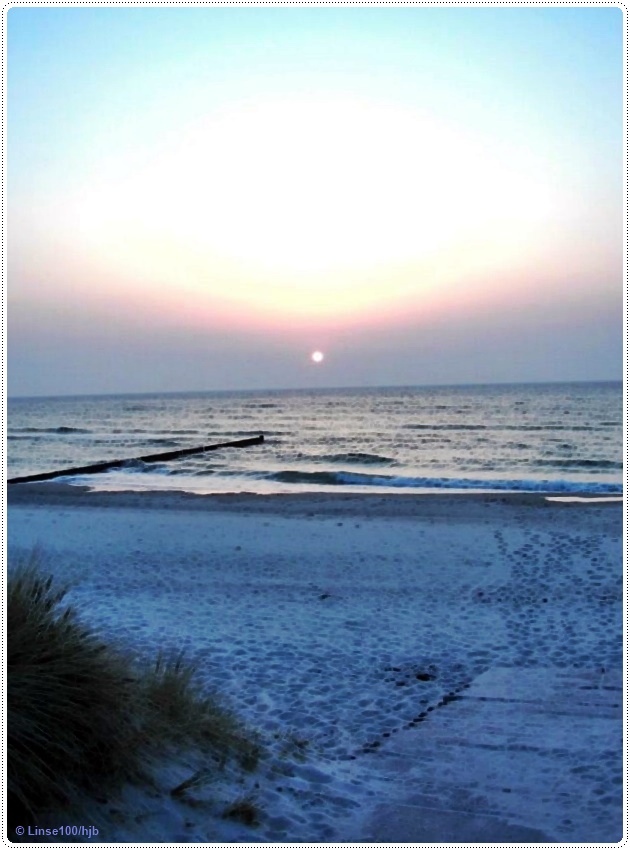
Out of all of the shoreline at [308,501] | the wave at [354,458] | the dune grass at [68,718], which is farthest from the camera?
Answer: the wave at [354,458]

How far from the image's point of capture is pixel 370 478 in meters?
29.0

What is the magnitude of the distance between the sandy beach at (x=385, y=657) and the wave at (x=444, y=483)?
7.76 m

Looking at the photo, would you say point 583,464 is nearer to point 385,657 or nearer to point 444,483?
point 444,483

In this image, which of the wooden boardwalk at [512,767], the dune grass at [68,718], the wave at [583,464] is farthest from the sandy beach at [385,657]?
the wave at [583,464]

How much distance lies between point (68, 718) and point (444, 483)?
24.1 metres

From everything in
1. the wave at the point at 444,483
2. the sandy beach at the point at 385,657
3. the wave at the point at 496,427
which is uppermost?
the wave at the point at 496,427

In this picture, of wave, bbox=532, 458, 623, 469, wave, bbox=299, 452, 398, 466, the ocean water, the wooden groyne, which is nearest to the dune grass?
the ocean water

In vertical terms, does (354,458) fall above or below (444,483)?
above

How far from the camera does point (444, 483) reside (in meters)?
27.1

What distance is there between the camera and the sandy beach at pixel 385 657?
4582mm

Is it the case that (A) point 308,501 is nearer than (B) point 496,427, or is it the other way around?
(A) point 308,501

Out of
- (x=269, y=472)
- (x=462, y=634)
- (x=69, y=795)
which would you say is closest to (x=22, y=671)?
(x=69, y=795)

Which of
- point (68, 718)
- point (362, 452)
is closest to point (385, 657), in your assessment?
point (68, 718)

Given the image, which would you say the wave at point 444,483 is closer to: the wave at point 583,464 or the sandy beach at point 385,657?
the wave at point 583,464
